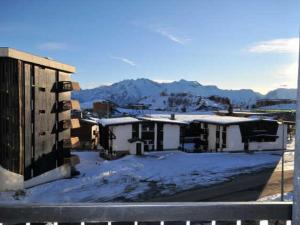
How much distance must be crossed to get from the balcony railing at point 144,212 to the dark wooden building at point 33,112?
13.9m

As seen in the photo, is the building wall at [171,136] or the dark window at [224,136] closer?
the dark window at [224,136]

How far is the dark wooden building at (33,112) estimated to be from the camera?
15.3 m

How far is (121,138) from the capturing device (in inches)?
1079

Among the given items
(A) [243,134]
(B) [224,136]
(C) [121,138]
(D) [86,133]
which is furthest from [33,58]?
(A) [243,134]

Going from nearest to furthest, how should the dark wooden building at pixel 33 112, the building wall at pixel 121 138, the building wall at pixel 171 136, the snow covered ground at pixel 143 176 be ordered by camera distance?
the dark wooden building at pixel 33 112
the snow covered ground at pixel 143 176
the building wall at pixel 121 138
the building wall at pixel 171 136

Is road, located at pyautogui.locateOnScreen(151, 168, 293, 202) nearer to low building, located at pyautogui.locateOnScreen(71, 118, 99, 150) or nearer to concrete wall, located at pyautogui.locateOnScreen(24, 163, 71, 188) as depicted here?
concrete wall, located at pyautogui.locateOnScreen(24, 163, 71, 188)

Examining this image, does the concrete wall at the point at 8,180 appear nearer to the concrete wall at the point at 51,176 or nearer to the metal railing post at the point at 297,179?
the concrete wall at the point at 51,176

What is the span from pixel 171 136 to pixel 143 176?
9.80 m

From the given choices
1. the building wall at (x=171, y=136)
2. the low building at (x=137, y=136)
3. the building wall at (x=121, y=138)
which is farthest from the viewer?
the building wall at (x=171, y=136)

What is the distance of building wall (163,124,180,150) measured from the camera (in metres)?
28.8

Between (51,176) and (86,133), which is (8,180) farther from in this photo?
(86,133)

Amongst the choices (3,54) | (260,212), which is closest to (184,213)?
(260,212)

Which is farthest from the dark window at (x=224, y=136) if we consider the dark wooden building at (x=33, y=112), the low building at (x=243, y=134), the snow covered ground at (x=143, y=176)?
the dark wooden building at (x=33, y=112)

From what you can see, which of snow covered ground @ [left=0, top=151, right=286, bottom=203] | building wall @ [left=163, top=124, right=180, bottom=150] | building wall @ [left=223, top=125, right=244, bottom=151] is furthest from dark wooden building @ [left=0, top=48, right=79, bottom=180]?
building wall @ [left=223, top=125, right=244, bottom=151]
